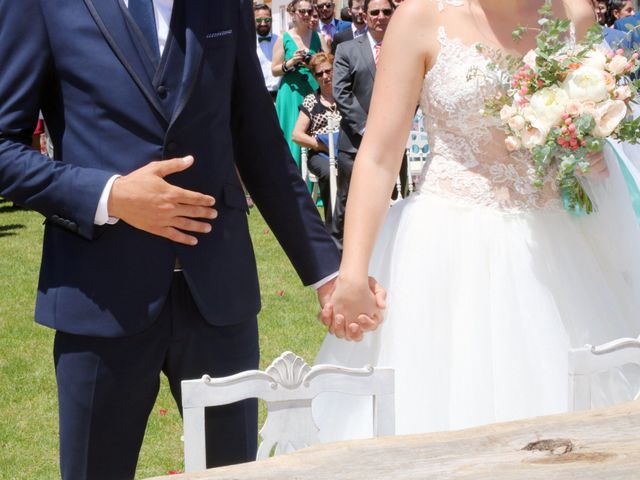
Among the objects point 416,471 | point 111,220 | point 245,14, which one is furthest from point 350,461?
point 245,14

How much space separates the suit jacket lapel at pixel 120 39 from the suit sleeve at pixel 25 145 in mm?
119

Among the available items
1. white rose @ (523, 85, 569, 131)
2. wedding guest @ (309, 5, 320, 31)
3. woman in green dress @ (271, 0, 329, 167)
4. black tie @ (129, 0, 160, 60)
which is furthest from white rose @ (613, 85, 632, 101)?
wedding guest @ (309, 5, 320, 31)

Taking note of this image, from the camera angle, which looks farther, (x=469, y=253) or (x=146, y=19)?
(x=469, y=253)

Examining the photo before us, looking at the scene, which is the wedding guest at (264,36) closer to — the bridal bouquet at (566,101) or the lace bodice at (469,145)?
the lace bodice at (469,145)

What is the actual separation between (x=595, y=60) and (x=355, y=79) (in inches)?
199

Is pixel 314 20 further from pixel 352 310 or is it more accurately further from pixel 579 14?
pixel 352 310

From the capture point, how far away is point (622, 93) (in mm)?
2891

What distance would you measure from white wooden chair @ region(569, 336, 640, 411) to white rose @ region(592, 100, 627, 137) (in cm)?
69

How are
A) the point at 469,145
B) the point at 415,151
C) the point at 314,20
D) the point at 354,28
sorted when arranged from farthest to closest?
the point at 314,20 → the point at 354,28 → the point at 415,151 → the point at 469,145

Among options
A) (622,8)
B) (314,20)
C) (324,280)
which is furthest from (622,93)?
(314,20)

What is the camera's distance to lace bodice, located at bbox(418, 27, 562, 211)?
305 centimetres

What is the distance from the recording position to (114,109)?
7.18 ft

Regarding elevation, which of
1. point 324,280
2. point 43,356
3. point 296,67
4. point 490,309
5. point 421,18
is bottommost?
point 43,356

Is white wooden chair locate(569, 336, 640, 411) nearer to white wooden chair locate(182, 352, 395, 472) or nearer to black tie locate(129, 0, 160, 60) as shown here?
A: white wooden chair locate(182, 352, 395, 472)
